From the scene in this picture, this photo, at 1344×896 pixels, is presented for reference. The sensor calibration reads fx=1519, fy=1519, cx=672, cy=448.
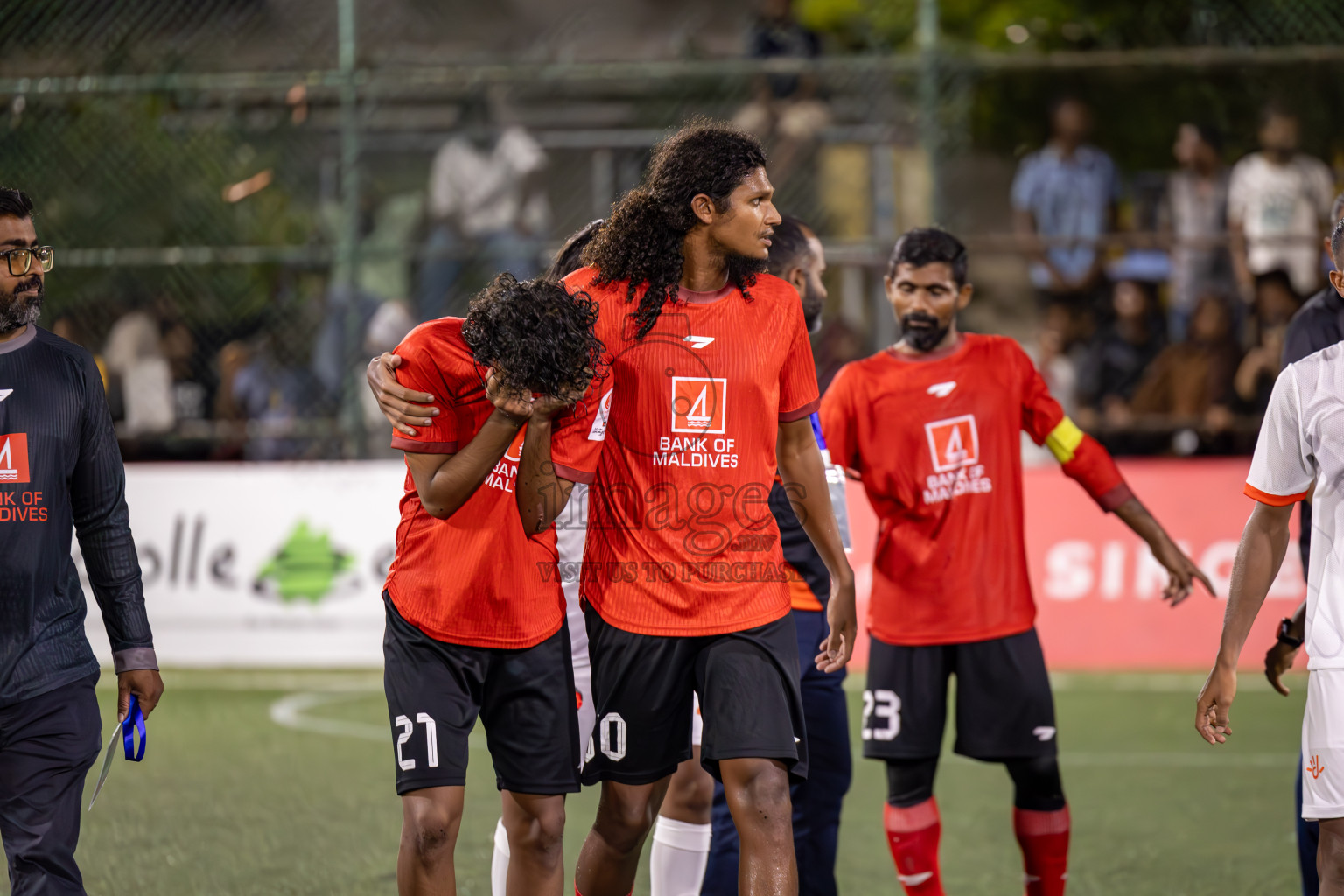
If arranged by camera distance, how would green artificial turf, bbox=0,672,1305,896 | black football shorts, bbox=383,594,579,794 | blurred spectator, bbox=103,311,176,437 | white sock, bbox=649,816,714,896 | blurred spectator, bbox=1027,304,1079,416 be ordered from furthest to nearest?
blurred spectator, bbox=103,311,176,437 < blurred spectator, bbox=1027,304,1079,416 < green artificial turf, bbox=0,672,1305,896 < white sock, bbox=649,816,714,896 < black football shorts, bbox=383,594,579,794

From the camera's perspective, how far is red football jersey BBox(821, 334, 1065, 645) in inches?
206

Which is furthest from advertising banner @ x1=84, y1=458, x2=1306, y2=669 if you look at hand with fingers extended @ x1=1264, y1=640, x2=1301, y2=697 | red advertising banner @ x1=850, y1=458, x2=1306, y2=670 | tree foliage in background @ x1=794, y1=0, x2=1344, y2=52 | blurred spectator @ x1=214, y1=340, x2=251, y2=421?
hand with fingers extended @ x1=1264, y1=640, x2=1301, y2=697

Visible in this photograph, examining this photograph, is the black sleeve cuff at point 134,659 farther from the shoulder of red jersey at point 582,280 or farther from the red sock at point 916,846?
the red sock at point 916,846

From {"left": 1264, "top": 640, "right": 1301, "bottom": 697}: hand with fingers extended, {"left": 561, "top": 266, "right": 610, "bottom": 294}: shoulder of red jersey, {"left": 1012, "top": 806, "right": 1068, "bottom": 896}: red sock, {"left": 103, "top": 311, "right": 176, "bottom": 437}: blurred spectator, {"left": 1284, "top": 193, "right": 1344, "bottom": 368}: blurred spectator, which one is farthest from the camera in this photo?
{"left": 103, "top": 311, "right": 176, "bottom": 437}: blurred spectator

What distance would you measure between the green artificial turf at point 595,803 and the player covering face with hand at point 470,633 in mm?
1629

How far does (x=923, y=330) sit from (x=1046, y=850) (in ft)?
6.03

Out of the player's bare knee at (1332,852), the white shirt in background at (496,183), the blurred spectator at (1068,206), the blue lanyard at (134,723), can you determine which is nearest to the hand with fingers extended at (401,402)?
the blue lanyard at (134,723)

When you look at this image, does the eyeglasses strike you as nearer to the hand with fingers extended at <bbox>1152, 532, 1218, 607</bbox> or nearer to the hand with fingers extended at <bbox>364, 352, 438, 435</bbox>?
the hand with fingers extended at <bbox>364, 352, 438, 435</bbox>


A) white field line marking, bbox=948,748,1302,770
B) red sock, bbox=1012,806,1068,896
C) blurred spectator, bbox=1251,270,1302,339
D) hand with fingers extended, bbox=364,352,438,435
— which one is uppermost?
blurred spectator, bbox=1251,270,1302,339

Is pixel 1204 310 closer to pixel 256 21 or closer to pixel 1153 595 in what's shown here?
pixel 1153 595

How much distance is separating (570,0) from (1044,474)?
24.7ft

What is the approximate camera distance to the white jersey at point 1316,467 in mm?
3773

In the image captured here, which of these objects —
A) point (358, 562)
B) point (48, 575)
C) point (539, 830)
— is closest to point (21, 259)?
point (48, 575)

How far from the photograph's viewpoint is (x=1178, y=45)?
11008 millimetres
